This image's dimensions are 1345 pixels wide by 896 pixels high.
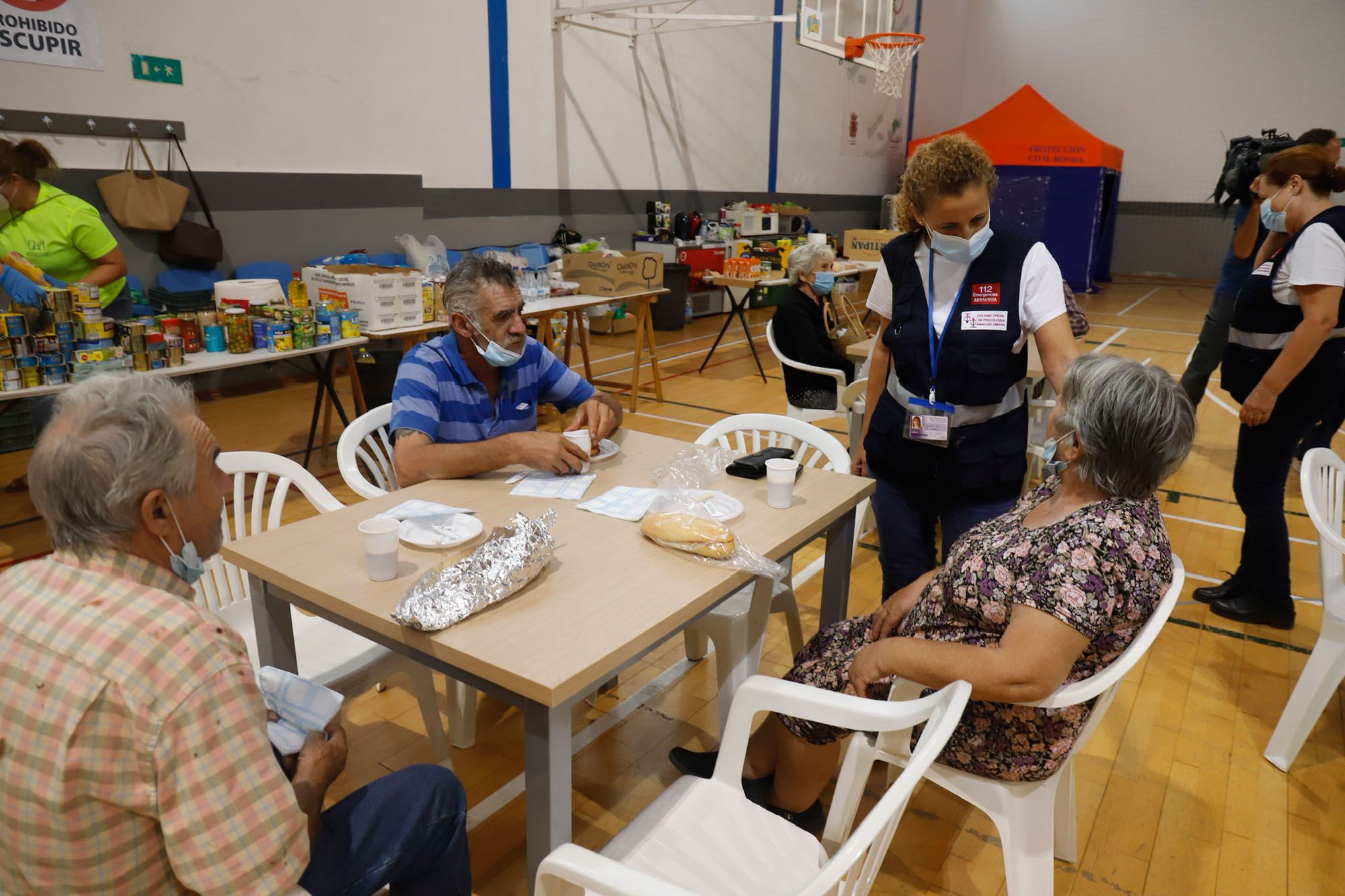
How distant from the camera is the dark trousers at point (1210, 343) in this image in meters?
4.30

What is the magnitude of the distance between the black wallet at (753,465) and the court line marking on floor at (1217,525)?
2973mm

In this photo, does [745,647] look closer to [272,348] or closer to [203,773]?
[203,773]

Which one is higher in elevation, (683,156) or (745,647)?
(683,156)

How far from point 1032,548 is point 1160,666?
1.82 meters

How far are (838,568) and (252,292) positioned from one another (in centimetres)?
374

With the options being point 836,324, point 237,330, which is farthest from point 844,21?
point 237,330

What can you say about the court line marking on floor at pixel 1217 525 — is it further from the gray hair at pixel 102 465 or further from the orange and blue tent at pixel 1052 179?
the orange and blue tent at pixel 1052 179

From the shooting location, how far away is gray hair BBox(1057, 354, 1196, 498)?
1.44 metres

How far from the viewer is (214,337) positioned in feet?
13.0

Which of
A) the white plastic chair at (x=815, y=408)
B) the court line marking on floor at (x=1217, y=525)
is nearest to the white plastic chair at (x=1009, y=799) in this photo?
the white plastic chair at (x=815, y=408)

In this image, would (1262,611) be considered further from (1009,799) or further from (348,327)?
(348,327)

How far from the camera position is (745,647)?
6.83 feet

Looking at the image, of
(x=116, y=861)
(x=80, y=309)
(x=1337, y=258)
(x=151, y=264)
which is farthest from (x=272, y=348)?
(x=1337, y=258)

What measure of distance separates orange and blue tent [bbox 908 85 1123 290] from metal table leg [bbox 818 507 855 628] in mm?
10861
